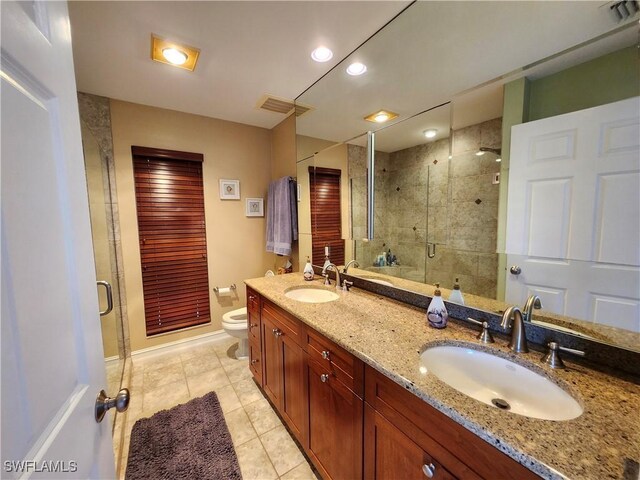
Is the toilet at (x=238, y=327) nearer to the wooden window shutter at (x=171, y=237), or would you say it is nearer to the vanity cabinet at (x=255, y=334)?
the vanity cabinet at (x=255, y=334)

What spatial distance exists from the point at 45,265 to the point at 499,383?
4.56 feet

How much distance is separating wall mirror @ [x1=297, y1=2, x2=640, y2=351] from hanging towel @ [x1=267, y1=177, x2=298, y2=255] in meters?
0.99

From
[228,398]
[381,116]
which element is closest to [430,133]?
[381,116]

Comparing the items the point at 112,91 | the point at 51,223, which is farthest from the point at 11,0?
the point at 112,91

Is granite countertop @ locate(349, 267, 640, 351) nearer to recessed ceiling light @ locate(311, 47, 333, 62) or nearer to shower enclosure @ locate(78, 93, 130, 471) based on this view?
recessed ceiling light @ locate(311, 47, 333, 62)

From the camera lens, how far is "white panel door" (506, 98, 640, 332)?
2.78 feet

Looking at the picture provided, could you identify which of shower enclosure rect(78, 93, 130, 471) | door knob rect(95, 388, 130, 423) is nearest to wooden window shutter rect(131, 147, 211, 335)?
shower enclosure rect(78, 93, 130, 471)

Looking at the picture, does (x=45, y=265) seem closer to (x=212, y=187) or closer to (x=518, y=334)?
(x=518, y=334)

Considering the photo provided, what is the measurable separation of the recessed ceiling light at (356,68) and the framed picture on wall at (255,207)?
1722 millimetres

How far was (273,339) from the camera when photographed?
A: 1758 millimetres

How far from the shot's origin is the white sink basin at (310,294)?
1945mm

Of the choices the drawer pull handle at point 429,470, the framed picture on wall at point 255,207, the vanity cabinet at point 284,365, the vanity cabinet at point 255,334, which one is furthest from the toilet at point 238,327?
the drawer pull handle at point 429,470

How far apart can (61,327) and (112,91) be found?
98.0 inches

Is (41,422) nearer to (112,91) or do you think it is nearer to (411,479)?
(411,479)
